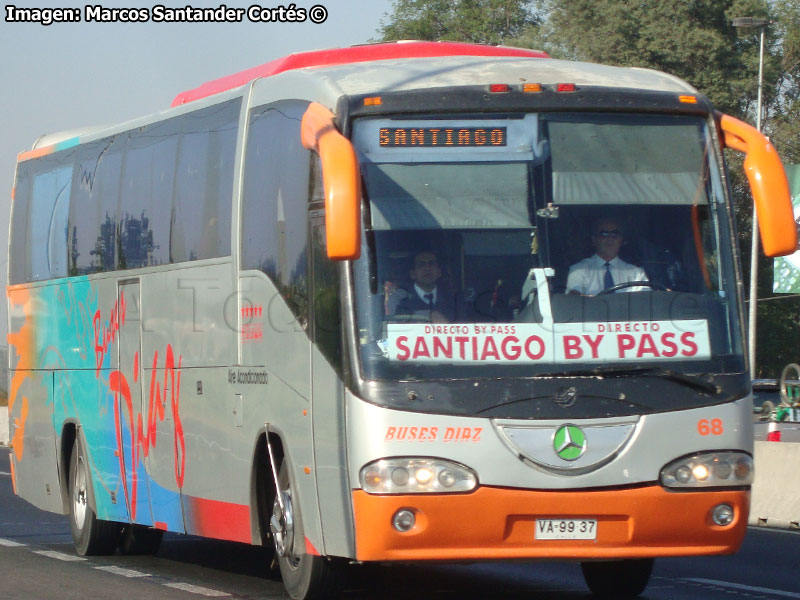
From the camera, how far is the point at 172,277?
11.9 meters

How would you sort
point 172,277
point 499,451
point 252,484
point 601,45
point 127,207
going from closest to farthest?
point 499,451
point 252,484
point 172,277
point 127,207
point 601,45

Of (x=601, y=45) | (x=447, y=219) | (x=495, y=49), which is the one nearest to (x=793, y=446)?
(x=495, y=49)

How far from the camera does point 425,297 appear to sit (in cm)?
→ 880

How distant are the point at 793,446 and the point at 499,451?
8.93 metres

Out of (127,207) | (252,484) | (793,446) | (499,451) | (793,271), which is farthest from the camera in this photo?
(793,271)

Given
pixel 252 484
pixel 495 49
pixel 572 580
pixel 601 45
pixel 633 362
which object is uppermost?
pixel 601 45

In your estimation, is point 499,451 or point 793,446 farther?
point 793,446

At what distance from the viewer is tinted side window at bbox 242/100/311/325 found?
31.5 ft

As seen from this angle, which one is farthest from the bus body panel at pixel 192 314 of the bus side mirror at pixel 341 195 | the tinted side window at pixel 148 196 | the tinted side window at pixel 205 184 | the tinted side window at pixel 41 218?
the tinted side window at pixel 41 218

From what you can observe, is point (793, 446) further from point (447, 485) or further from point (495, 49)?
point (447, 485)

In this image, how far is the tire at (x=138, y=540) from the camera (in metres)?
14.1

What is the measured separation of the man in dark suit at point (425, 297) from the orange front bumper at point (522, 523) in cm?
97

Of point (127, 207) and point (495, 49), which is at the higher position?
point (495, 49)

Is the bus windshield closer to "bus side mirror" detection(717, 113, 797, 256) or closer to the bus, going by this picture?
the bus
